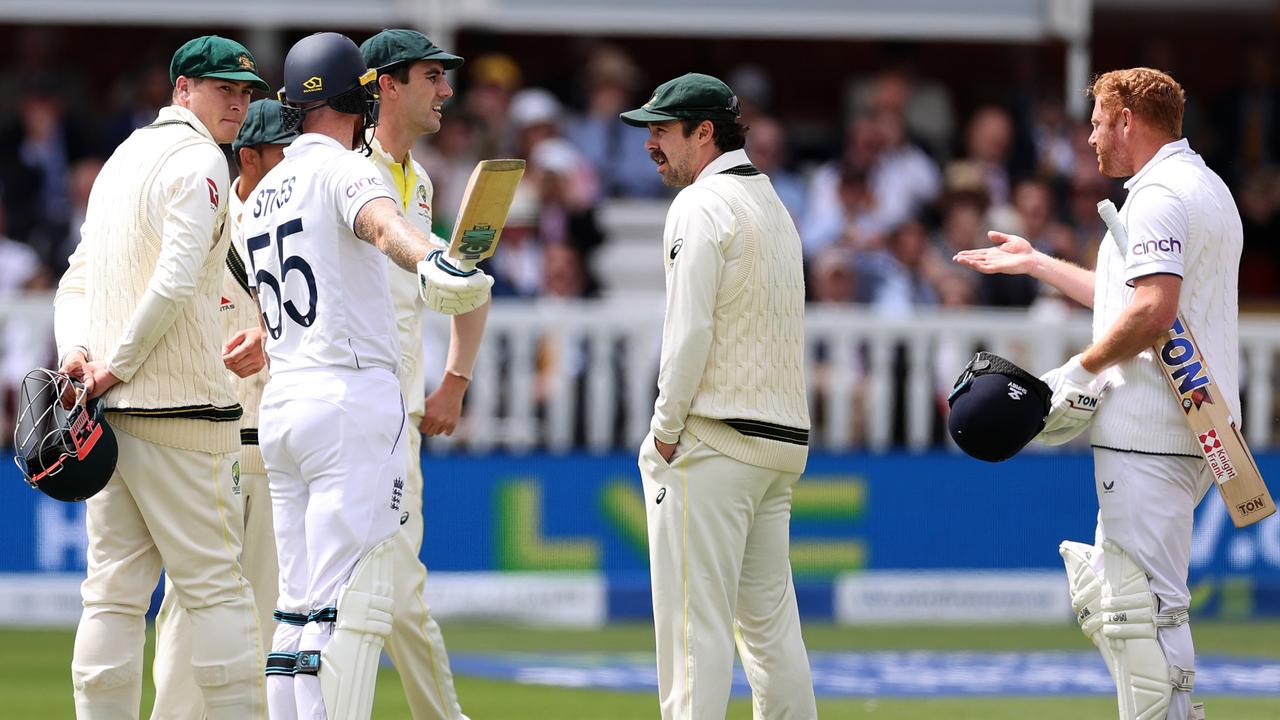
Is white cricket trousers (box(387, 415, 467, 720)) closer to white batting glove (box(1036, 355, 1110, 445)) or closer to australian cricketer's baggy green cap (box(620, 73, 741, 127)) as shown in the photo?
australian cricketer's baggy green cap (box(620, 73, 741, 127))

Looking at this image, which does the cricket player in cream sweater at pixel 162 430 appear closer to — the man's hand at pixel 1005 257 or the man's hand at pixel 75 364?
the man's hand at pixel 75 364

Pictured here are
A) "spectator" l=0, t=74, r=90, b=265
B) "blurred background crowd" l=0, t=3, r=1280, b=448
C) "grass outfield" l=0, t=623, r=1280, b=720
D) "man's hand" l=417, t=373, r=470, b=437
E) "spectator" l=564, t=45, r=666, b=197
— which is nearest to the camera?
"man's hand" l=417, t=373, r=470, b=437

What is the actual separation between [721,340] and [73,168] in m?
9.90

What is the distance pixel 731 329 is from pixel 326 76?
5.51 feet

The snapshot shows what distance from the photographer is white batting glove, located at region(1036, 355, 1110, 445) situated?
6.59 metres

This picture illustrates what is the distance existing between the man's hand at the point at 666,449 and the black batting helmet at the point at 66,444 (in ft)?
6.25

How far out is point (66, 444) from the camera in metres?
6.33

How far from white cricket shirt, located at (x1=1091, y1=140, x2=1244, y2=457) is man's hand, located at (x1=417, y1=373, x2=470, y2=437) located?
8.25 feet

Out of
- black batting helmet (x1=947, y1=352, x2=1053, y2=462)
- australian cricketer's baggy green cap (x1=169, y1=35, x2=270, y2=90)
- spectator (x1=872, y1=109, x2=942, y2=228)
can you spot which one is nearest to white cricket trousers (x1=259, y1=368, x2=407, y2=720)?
australian cricketer's baggy green cap (x1=169, y1=35, x2=270, y2=90)

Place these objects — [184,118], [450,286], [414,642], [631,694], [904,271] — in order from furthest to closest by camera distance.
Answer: [904,271] < [631,694] < [414,642] < [184,118] < [450,286]

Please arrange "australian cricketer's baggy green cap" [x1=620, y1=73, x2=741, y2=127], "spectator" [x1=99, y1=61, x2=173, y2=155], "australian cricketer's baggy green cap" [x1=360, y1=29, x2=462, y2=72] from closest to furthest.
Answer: "australian cricketer's baggy green cap" [x1=620, y1=73, x2=741, y2=127]
"australian cricketer's baggy green cap" [x1=360, y1=29, x2=462, y2=72]
"spectator" [x1=99, y1=61, x2=173, y2=155]

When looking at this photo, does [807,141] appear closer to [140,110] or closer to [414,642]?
[140,110]

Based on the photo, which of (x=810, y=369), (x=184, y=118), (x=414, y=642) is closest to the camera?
(x=184, y=118)

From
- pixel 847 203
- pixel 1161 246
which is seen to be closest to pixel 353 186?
pixel 1161 246
